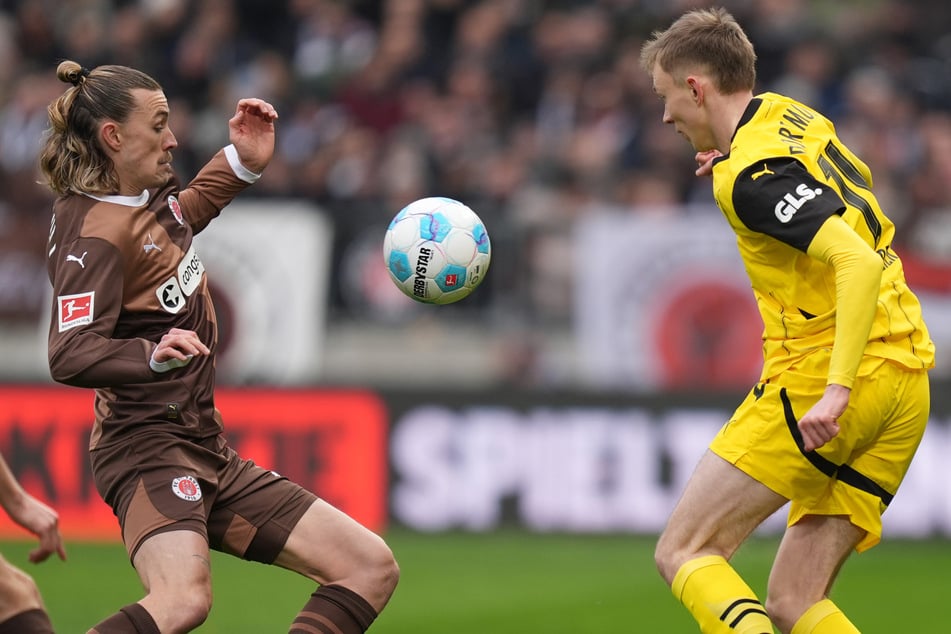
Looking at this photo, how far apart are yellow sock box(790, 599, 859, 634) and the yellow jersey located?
0.80 metres

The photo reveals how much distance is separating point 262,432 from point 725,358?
3.71 m

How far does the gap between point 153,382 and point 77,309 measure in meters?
0.41

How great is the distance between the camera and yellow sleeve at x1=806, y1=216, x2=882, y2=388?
4527 millimetres

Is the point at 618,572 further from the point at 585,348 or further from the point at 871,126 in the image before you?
the point at 871,126

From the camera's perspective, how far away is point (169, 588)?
4773 mm

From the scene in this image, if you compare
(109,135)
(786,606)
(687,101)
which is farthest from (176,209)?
(786,606)

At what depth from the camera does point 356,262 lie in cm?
1246

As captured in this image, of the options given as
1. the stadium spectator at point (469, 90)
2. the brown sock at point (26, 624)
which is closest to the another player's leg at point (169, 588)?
the brown sock at point (26, 624)

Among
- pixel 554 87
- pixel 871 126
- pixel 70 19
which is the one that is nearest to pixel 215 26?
pixel 70 19

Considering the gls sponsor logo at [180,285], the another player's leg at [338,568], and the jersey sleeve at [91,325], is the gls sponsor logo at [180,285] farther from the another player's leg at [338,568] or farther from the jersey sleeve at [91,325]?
the another player's leg at [338,568]

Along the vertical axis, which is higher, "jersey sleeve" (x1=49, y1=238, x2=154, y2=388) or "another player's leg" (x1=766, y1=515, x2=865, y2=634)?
"jersey sleeve" (x1=49, y1=238, x2=154, y2=388)

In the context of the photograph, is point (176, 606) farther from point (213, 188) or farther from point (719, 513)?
point (719, 513)

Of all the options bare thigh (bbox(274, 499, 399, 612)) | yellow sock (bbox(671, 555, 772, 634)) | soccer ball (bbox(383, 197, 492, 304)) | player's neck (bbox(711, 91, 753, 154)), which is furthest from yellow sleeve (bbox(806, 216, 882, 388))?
bare thigh (bbox(274, 499, 399, 612))

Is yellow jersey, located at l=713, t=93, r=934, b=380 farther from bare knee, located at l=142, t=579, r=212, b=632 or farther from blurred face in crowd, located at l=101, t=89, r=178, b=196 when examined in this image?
bare knee, located at l=142, t=579, r=212, b=632
